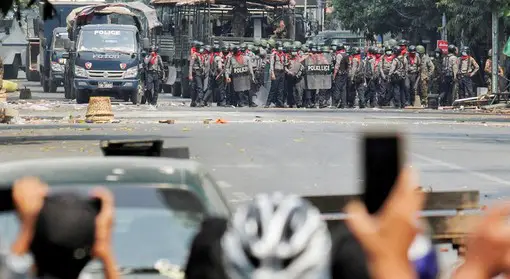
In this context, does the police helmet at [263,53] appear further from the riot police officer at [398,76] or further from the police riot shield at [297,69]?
the riot police officer at [398,76]

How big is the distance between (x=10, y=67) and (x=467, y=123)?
5100 cm

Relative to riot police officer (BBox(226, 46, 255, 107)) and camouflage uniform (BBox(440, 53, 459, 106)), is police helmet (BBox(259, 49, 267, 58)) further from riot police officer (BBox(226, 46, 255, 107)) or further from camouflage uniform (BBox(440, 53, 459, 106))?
camouflage uniform (BBox(440, 53, 459, 106))

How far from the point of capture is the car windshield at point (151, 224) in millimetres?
6312

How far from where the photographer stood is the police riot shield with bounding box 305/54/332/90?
1909 inches

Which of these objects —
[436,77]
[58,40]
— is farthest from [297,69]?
[58,40]

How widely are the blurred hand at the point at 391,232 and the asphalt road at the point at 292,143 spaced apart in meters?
10.5

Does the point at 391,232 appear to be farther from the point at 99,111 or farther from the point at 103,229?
the point at 99,111

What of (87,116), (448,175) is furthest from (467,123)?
(448,175)

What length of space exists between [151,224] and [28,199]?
13.0 feet

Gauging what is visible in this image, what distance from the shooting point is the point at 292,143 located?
26484 mm

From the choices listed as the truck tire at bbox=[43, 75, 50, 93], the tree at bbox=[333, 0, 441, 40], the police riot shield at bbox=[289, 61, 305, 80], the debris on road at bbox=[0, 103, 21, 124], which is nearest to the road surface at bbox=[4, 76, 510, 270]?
the debris on road at bbox=[0, 103, 21, 124]

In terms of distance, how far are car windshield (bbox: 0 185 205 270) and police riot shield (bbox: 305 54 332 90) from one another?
4173 cm

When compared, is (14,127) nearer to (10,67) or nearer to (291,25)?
(291,25)

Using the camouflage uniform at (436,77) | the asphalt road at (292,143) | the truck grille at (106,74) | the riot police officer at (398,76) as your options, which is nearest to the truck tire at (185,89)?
the truck grille at (106,74)
